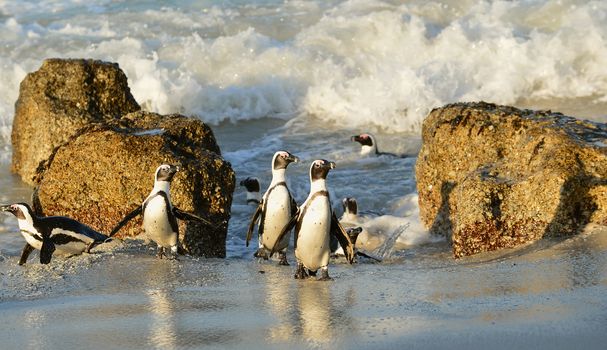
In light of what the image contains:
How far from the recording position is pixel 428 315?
5082 millimetres

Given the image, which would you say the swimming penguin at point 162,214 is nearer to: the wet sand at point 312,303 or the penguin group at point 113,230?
the penguin group at point 113,230

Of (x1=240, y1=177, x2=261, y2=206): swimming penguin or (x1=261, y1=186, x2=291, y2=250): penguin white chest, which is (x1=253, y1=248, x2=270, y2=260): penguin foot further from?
(x1=240, y1=177, x2=261, y2=206): swimming penguin

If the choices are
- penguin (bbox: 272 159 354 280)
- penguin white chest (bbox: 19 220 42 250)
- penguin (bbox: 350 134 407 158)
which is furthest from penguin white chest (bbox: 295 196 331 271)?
penguin (bbox: 350 134 407 158)

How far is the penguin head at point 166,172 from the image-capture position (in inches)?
300

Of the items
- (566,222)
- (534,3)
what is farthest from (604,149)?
(534,3)

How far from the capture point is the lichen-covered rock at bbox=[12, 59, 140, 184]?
10.9 metres

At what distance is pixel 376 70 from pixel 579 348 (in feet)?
44.4

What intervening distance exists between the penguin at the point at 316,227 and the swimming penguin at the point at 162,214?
1.08 metres

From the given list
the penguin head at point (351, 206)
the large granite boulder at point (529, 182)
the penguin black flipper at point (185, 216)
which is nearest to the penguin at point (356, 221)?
the penguin head at point (351, 206)

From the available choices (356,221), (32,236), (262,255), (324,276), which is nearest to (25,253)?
(32,236)

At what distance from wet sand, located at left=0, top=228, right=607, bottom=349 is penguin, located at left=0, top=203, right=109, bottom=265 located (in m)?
0.17

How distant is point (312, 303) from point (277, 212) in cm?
244

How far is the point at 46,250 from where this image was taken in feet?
24.8

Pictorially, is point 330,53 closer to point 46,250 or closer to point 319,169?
point 46,250
